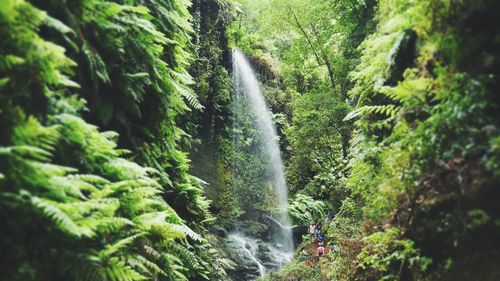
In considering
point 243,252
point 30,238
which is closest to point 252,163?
point 243,252

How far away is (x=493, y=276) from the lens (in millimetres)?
3633

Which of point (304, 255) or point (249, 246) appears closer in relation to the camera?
point (304, 255)

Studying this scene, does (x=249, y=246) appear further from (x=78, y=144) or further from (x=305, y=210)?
(x=78, y=144)

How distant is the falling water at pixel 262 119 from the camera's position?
16.7 m

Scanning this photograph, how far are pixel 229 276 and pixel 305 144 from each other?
5821 millimetres

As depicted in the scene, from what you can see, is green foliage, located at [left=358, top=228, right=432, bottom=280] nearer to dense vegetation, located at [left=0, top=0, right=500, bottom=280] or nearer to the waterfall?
dense vegetation, located at [left=0, top=0, right=500, bottom=280]

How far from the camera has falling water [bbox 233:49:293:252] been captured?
16.7m

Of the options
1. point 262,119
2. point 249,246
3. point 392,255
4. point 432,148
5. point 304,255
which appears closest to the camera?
point 432,148

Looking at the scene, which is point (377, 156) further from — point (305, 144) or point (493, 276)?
point (305, 144)

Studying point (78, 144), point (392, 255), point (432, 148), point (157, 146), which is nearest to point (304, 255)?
point (157, 146)

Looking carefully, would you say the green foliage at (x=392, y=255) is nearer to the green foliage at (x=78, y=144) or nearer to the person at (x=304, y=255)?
the green foliage at (x=78, y=144)

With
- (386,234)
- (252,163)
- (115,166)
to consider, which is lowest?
(386,234)

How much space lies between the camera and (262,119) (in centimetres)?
1789

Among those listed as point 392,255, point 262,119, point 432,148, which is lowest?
point 392,255
